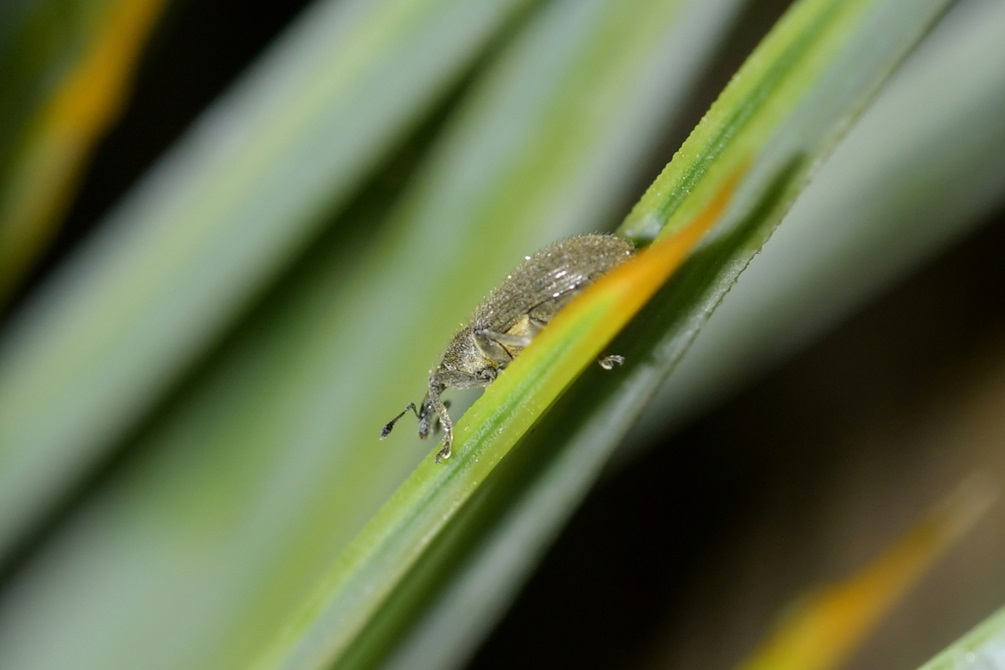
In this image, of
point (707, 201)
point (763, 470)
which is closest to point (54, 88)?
point (707, 201)

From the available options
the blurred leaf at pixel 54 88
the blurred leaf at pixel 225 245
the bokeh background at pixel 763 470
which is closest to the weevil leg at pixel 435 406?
the blurred leaf at pixel 225 245

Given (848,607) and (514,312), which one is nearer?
(848,607)

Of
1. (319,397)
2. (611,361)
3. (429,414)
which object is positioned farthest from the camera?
(429,414)

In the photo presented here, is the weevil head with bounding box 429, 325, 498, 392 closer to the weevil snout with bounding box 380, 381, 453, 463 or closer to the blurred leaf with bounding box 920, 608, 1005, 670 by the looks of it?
the weevil snout with bounding box 380, 381, 453, 463

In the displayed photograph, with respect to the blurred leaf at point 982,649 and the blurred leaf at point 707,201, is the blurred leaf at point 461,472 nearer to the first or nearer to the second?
the blurred leaf at point 707,201

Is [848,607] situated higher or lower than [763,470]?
lower

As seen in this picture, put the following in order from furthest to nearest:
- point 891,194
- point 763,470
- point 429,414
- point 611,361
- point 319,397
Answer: point 763,470
point 429,414
point 319,397
point 891,194
point 611,361

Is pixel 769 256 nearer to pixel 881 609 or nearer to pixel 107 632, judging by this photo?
pixel 881 609

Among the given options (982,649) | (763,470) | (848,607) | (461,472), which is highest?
(763,470)

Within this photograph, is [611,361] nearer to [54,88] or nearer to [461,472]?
[461,472]
